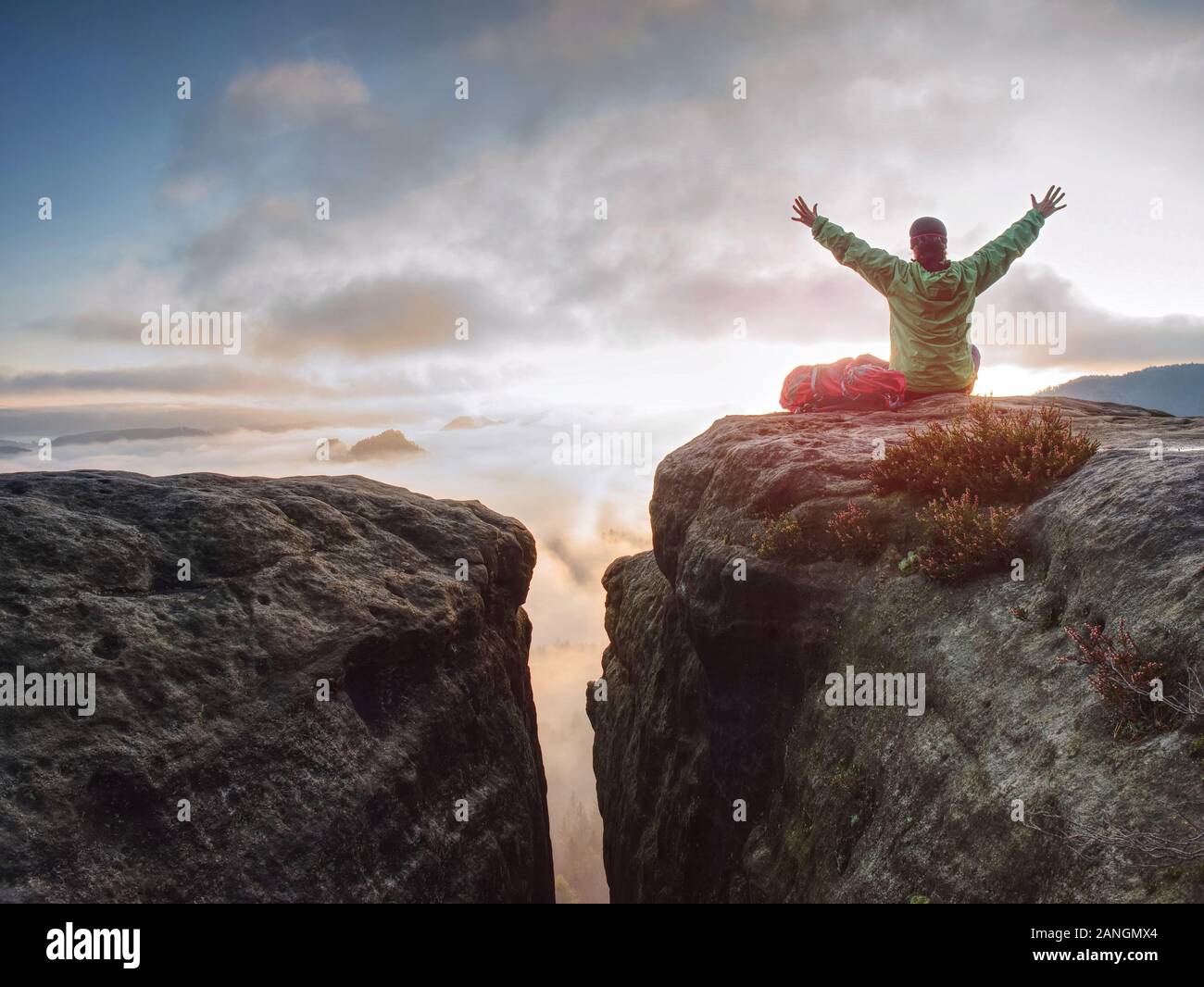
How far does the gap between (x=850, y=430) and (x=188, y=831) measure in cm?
1141

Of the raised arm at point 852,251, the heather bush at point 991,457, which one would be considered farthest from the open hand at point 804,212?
the heather bush at point 991,457

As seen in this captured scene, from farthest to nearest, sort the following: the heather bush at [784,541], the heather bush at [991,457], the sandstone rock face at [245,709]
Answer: the heather bush at [784,541] → the heather bush at [991,457] → the sandstone rock face at [245,709]

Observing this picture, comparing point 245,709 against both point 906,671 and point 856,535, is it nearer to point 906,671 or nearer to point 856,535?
point 906,671

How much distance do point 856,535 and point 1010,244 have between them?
24.4 feet

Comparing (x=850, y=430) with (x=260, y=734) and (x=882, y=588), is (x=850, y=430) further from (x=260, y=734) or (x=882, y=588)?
(x=260, y=734)

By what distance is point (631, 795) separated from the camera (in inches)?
718

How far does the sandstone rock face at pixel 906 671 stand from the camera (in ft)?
21.0

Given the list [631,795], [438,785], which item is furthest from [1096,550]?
[631,795]

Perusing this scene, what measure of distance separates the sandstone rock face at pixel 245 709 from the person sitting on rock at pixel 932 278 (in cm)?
952

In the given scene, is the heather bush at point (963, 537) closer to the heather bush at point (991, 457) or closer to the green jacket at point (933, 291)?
the heather bush at point (991, 457)

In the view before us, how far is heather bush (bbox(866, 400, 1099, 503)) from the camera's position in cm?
961

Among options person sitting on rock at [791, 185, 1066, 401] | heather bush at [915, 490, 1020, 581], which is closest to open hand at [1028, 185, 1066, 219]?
person sitting on rock at [791, 185, 1066, 401]

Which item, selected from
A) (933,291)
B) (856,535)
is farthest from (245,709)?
(933,291)
